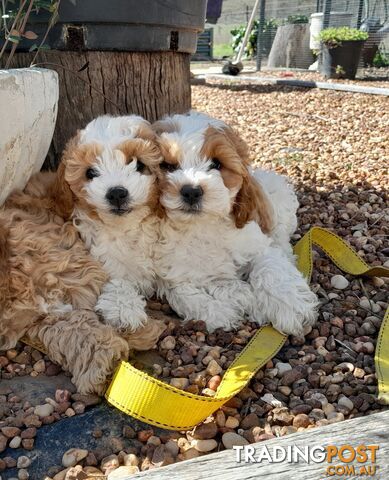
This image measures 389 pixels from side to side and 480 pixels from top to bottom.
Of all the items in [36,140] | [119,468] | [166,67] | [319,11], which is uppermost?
[319,11]

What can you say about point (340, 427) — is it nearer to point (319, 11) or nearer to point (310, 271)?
point (310, 271)

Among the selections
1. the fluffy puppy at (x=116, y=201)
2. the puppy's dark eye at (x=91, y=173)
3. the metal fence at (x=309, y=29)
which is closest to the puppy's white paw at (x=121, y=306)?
the fluffy puppy at (x=116, y=201)

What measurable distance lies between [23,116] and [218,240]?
117 centimetres

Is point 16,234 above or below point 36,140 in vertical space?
below

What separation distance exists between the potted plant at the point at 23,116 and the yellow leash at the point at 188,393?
1.20 metres

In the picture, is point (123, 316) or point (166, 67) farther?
point (166, 67)

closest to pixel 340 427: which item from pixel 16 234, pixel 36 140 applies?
pixel 16 234

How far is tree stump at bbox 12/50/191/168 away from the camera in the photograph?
3.49 metres

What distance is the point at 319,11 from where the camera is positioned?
1546 centimetres

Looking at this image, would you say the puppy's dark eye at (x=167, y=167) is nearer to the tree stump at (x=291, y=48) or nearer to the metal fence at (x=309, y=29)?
the metal fence at (x=309, y=29)

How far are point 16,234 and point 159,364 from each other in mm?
930

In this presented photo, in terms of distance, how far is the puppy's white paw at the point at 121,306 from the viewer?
2650 millimetres

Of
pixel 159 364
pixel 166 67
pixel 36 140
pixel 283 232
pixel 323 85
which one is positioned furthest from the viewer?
pixel 323 85

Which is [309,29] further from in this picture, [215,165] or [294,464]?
[294,464]
